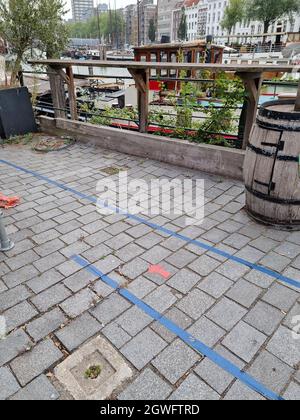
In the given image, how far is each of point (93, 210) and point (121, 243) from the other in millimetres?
835

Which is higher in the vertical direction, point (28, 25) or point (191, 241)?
point (28, 25)

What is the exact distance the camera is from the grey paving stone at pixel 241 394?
1.68 m

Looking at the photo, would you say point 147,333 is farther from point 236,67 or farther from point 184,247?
point 236,67

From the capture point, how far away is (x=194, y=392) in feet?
5.63

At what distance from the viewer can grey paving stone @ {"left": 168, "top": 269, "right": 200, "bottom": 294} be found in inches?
97.3

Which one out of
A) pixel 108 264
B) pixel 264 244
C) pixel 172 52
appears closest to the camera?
pixel 108 264

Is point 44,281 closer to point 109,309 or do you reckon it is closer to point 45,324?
point 45,324

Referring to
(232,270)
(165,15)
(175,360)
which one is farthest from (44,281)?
(165,15)

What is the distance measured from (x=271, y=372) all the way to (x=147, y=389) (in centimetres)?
77

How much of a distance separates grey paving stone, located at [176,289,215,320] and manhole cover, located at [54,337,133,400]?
0.62 metres

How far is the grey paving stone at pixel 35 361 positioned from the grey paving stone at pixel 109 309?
37 cm

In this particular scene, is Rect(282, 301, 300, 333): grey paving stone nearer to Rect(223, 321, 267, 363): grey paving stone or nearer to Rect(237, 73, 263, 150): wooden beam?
Rect(223, 321, 267, 363): grey paving stone

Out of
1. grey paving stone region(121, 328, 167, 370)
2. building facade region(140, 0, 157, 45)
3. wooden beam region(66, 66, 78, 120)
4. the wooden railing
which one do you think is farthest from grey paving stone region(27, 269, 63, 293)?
building facade region(140, 0, 157, 45)
